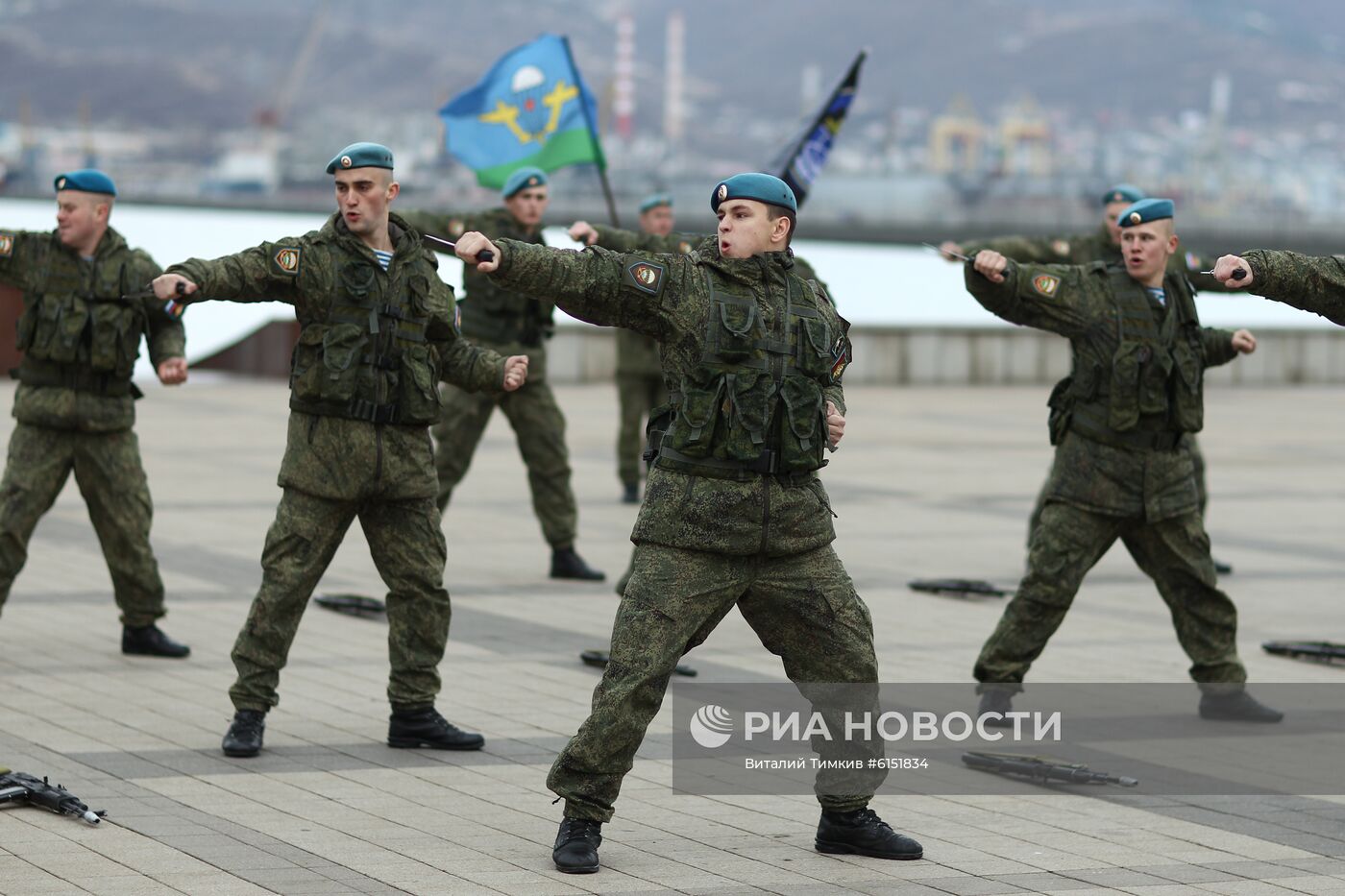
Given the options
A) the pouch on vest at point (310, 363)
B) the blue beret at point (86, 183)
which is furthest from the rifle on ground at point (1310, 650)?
the blue beret at point (86, 183)

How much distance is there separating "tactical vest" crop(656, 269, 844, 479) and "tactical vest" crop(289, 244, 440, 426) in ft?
5.22

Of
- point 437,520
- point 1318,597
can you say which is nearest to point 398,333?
point 437,520

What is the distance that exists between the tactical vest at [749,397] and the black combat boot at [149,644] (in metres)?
3.86

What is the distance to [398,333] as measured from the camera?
7086 mm

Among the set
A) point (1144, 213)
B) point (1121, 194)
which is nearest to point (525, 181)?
point (1121, 194)

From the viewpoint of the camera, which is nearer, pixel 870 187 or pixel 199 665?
pixel 199 665

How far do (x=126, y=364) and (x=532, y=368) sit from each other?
313 cm

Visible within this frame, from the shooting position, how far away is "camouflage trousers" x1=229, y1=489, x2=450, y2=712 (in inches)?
280

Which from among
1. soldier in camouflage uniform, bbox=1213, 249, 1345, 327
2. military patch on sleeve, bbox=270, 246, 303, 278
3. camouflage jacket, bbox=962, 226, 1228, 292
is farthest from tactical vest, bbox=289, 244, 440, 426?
soldier in camouflage uniform, bbox=1213, 249, 1345, 327

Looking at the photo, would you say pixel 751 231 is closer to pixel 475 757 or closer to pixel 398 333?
pixel 398 333

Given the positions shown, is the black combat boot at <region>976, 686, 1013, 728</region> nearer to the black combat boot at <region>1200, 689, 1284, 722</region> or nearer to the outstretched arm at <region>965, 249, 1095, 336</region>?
the black combat boot at <region>1200, 689, 1284, 722</region>

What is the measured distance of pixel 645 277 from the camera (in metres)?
5.66

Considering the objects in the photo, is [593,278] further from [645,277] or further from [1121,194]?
[1121,194]

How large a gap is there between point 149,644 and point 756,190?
170 inches
